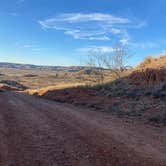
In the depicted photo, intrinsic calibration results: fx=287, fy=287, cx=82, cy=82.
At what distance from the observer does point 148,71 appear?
21406 millimetres

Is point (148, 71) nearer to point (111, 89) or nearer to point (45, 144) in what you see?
point (111, 89)

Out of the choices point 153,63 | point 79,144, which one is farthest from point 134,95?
point 79,144

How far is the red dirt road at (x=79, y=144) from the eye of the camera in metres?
6.43

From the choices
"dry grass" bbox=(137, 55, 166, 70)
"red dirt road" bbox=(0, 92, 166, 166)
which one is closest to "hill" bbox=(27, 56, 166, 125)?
"dry grass" bbox=(137, 55, 166, 70)

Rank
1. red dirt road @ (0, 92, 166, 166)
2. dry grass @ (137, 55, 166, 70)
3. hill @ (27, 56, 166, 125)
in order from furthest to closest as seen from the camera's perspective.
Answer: dry grass @ (137, 55, 166, 70) < hill @ (27, 56, 166, 125) < red dirt road @ (0, 92, 166, 166)

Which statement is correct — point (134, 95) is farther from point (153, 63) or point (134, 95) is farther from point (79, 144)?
point (79, 144)

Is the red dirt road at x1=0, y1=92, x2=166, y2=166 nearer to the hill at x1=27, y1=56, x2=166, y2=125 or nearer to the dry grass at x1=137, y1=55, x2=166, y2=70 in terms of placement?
the hill at x1=27, y1=56, x2=166, y2=125

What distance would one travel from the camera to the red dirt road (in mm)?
6430

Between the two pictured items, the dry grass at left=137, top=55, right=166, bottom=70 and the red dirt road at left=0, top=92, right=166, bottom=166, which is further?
the dry grass at left=137, top=55, right=166, bottom=70

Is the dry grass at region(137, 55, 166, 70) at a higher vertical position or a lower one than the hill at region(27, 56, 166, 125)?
higher

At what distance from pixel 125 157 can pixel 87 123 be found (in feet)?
15.9

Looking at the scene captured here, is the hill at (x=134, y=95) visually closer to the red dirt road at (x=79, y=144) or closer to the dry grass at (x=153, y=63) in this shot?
the dry grass at (x=153, y=63)

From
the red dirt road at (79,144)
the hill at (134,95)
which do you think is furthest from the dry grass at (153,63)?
the red dirt road at (79,144)

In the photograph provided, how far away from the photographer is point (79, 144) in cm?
784
